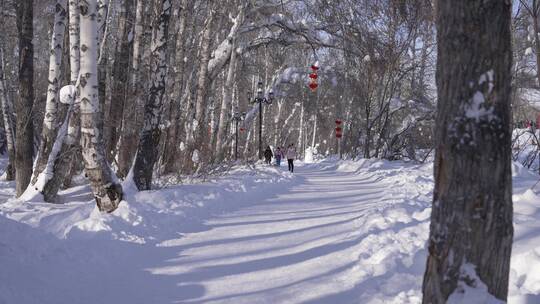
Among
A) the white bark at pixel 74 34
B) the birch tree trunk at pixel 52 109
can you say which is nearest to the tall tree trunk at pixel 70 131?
the white bark at pixel 74 34

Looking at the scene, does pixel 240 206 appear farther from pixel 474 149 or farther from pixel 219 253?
pixel 474 149

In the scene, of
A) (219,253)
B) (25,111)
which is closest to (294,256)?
(219,253)

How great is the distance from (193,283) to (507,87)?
338 cm

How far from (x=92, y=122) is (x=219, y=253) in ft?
10.7

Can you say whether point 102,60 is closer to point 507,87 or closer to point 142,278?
point 142,278

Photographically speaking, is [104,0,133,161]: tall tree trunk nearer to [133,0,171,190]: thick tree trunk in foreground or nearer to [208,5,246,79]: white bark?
[133,0,171,190]: thick tree trunk in foreground

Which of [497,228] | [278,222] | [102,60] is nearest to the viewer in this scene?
[497,228]

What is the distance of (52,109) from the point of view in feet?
29.1

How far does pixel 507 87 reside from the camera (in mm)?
2553

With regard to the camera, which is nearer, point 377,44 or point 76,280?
point 76,280

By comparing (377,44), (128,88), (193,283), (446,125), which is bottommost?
(193,283)

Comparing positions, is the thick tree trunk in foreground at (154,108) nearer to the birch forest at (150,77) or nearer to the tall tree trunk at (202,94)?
the birch forest at (150,77)

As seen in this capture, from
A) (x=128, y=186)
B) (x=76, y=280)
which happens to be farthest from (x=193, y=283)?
(x=128, y=186)

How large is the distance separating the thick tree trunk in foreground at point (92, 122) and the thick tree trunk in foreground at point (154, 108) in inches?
61.9
